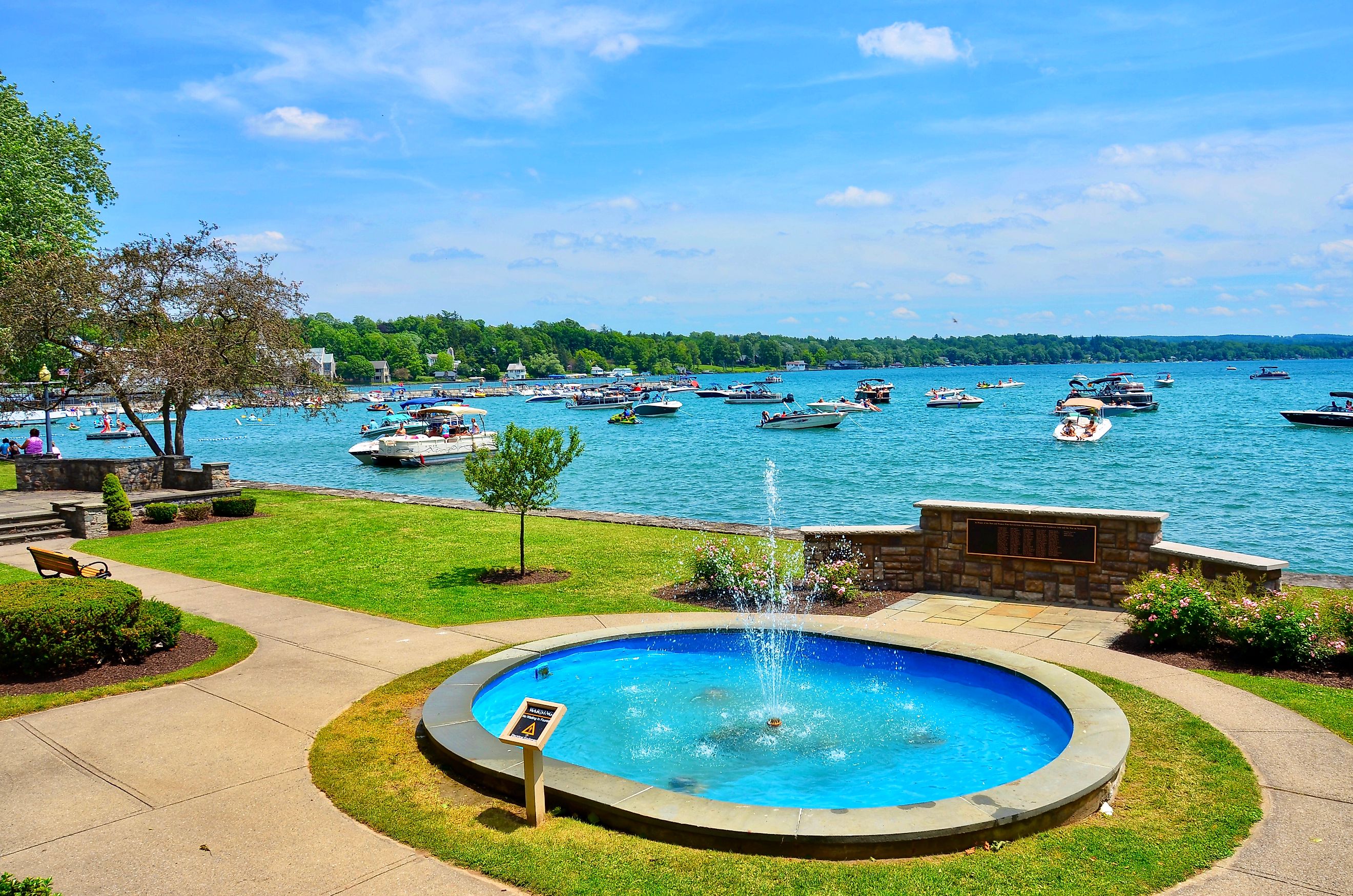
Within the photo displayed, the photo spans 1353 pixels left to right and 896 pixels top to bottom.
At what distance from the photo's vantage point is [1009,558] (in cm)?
1358

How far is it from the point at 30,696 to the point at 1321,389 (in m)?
173

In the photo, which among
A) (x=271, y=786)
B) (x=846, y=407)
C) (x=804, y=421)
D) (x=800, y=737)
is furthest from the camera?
(x=846, y=407)

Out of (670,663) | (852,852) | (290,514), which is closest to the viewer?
(852,852)

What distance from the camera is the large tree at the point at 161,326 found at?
2541 centimetres

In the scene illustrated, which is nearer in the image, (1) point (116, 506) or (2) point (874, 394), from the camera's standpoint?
(1) point (116, 506)

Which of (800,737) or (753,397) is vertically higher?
(753,397)

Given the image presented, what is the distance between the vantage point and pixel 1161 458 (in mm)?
48938

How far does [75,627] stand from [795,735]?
857 centimetres

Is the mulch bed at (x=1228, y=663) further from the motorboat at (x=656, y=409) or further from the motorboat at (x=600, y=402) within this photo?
the motorboat at (x=600, y=402)

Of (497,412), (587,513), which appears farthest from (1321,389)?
(587,513)

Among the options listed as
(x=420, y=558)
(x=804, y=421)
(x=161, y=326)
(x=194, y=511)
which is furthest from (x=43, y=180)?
(x=804, y=421)

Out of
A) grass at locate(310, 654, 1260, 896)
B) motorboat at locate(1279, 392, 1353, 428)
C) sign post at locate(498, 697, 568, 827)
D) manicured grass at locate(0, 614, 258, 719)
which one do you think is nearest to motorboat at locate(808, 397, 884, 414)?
motorboat at locate(1279, 392, 1353, 428)

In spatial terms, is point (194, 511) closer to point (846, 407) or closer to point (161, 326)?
point (161, 326)

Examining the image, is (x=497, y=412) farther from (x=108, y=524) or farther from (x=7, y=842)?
(x=7, y=842)
